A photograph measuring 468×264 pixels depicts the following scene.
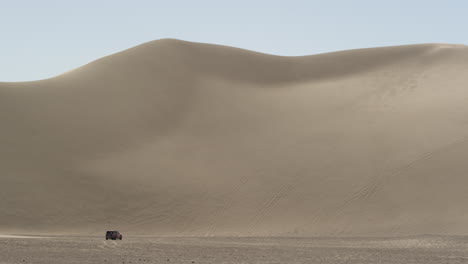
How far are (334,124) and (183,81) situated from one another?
431 inches

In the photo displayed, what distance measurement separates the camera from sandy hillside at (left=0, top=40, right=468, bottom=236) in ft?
100

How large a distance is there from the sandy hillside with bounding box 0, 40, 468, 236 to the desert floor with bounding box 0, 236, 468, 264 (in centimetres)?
366

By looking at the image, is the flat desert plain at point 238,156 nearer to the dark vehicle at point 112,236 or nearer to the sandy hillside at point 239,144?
the sandy hillside at point 239,144

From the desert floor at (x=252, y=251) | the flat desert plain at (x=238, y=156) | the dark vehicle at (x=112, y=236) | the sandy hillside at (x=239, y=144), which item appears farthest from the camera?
the sandy hillside at (x=239, y=144)

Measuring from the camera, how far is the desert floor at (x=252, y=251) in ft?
58.8

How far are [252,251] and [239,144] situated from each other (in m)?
16.2

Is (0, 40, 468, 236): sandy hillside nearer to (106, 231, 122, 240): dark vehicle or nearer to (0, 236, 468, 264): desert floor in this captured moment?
(0, 236, 468, 264): desert floor

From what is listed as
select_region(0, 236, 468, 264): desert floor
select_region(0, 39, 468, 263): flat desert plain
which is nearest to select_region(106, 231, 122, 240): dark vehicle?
select_region(0, 39, 468, 263): flat desert plain

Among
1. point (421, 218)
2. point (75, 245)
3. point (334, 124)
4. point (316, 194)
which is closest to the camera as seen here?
point (75, 245)

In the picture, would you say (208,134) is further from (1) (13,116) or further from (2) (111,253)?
(2) (111,253)

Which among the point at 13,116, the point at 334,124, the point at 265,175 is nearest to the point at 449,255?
the point at 265,175

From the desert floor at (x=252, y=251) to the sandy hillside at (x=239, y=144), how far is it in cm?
366

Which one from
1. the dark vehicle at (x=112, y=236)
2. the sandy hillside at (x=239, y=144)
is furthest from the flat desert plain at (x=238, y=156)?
the dark vehicle at (x=112, y=236)

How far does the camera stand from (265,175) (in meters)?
33.5
